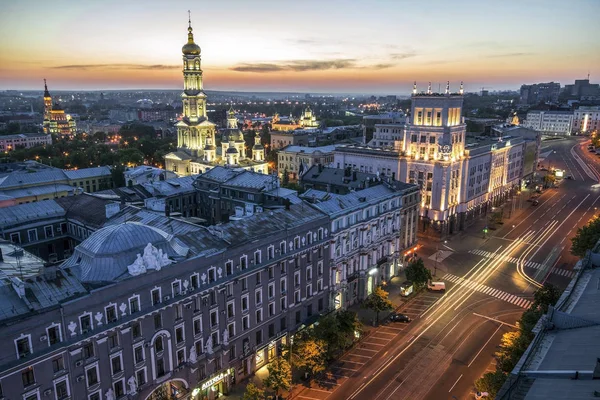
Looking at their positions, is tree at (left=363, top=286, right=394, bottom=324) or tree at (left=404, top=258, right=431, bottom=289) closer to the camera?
tree at (left=363, top=286, right=394, bottom=324)

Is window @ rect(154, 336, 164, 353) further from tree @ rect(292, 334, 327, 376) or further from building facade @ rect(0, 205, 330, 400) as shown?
tree @ rect(292, 334, 327, 376)

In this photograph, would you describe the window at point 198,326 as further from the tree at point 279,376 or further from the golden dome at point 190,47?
the golden dome at point 190,47

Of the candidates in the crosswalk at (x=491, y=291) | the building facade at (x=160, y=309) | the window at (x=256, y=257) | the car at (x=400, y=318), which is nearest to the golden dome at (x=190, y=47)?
the building facade at (x=160, y=309)

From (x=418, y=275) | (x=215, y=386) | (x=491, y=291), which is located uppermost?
(x=418, y=275)

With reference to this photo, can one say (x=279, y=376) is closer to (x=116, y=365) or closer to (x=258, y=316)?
(x=258, y=316)

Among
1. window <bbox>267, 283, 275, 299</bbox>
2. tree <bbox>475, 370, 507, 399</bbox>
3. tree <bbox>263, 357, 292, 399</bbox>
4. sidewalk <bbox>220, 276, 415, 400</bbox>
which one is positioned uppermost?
window <bbox>267, 283, 275, 299</bbox>

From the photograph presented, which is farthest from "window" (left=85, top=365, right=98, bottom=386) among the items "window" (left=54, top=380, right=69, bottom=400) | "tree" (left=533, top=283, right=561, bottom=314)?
"tree" (left=533, top=283, right=561, bottom=314)

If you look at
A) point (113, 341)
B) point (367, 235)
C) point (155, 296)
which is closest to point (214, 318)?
point (155, 296)
